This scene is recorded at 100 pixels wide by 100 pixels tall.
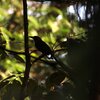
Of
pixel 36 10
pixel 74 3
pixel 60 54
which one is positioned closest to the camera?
pixel 74 3

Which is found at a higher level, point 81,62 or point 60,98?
point 81,62

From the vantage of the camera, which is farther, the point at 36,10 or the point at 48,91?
the point at 36,10

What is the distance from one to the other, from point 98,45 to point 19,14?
7.34 feet

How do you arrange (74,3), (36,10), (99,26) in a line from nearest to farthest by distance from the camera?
(99,26) < (74,3) < (36,10)

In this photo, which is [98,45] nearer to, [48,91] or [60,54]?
[48,91]

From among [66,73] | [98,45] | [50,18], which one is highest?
[98,45]

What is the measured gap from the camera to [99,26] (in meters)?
0.65

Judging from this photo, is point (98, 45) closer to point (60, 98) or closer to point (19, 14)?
point (60, 98)

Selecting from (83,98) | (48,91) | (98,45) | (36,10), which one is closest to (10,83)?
(48,91)

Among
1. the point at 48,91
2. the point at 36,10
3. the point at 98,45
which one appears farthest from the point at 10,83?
the point at 36,10

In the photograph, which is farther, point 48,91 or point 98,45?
point 48,91

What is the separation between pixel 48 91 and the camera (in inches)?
36.0

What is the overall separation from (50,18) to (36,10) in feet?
0.43

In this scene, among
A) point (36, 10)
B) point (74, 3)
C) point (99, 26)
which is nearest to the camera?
point (99, 26)
